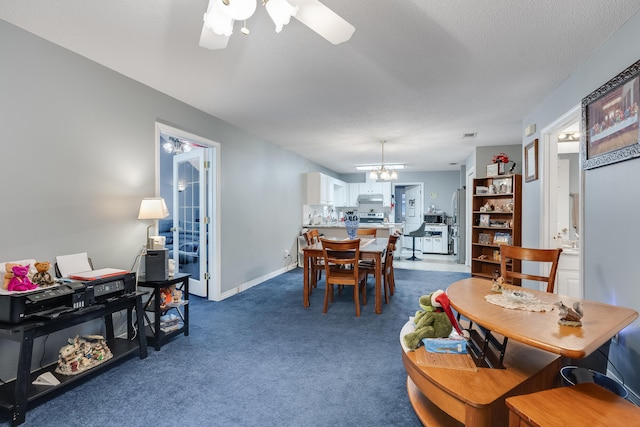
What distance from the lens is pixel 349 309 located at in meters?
3.53

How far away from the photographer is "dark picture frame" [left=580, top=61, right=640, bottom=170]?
177 cm

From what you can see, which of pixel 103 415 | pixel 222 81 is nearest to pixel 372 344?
pixel 103 415

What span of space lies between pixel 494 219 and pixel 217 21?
4836mm

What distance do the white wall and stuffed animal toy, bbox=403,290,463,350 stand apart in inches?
42.3

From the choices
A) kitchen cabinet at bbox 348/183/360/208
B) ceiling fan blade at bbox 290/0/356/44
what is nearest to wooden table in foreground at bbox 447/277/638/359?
ceiling fan blade at bbox 290/0/356/44

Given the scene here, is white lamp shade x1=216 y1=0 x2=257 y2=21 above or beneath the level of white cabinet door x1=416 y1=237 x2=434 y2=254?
above

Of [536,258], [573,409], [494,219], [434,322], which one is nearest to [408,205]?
[494,219]

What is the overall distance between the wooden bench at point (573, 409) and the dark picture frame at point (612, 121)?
1.43m

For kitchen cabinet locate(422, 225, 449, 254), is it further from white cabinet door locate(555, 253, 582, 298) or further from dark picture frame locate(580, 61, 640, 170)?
dark picture frame locate(580, 61, 640, 170)

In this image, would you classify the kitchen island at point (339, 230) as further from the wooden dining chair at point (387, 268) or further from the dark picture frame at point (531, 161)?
the dark picture frame at point (531, 161)

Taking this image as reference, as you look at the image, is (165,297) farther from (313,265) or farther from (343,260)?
(313,265)

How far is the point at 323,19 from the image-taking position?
1.38 metres

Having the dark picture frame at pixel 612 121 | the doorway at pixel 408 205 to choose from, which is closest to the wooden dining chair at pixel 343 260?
the dark picture frame at pixel 612 121

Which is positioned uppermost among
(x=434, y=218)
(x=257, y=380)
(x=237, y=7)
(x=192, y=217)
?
(x=237, y=7)
